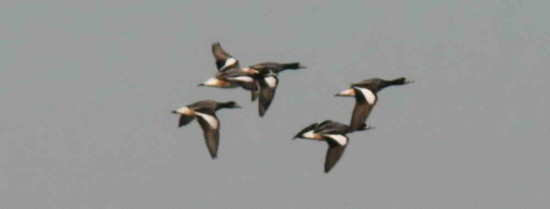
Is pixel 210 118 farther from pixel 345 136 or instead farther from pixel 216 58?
pixel 216 58

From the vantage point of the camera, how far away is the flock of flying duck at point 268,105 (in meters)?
54.6

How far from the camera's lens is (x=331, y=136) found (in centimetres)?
5544

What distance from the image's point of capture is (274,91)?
5700 centimetres

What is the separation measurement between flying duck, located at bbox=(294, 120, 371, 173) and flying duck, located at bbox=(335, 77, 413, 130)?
22.1 inches

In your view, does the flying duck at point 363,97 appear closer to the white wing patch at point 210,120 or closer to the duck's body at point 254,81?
the duck's body at point 254,81

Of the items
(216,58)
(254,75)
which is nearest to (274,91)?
(254,75)

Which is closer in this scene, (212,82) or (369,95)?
(369,95)

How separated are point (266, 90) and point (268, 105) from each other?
45 cm

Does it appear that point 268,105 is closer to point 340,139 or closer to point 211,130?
point 211,130

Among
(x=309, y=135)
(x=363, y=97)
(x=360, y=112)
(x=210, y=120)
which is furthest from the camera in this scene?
(x=309, y=135)

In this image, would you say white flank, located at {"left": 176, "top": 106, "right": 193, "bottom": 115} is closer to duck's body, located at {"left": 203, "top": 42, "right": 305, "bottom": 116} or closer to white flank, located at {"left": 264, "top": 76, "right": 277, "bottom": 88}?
duck's body, located at {"left": 203, "top": 42, "right": 305, "bottom": 116}

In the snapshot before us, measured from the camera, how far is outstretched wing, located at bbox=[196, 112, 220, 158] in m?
55.2

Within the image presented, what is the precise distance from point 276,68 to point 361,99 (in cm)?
569

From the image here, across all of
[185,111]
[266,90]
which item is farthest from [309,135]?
[185,111]
